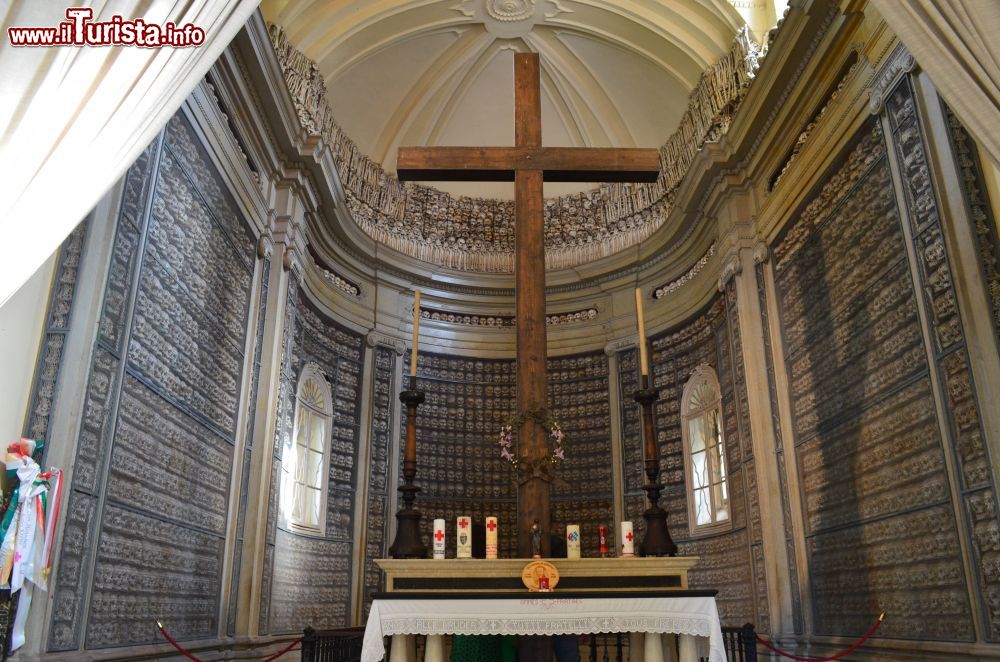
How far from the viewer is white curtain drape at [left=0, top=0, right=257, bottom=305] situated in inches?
135

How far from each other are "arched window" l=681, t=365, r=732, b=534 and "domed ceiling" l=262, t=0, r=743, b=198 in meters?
3.98

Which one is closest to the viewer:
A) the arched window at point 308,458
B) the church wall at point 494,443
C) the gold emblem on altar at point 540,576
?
the gold emblem on altar at point 540,576

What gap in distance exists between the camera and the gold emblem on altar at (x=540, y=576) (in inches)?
193

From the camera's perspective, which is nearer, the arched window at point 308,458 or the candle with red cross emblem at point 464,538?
the candle with red cross emblem at point 464,538

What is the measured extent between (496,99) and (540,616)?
31.7 ft

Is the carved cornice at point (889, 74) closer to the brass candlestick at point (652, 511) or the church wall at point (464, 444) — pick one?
the brass candlestick at point (652, 511)

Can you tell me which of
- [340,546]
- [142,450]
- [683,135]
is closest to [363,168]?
[683,135]

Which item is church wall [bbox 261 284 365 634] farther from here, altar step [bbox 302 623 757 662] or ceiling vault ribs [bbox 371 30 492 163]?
ceiling vault ribs [bbox 371 30 492 163]

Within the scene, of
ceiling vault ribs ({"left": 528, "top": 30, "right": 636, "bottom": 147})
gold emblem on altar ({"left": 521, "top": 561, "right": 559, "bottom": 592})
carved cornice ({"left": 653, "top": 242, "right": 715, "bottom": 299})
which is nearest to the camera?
gold emblem on altar ({"left": 521, "top": 561, "right": 559, "bottom": 592})

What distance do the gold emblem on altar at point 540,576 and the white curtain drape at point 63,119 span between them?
3.14 m

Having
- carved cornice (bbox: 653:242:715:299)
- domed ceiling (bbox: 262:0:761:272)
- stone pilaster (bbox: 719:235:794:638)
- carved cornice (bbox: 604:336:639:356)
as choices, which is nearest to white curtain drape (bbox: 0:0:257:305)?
domed ceiling (bbox: 262:0:761:272)

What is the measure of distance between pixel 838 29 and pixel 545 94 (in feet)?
21.1

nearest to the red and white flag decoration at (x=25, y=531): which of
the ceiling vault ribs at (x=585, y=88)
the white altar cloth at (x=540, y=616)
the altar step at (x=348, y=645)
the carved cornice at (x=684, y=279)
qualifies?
the altar step at (x=348, y=645)

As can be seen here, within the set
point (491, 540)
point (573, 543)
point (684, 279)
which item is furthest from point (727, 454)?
point (491, 540)
